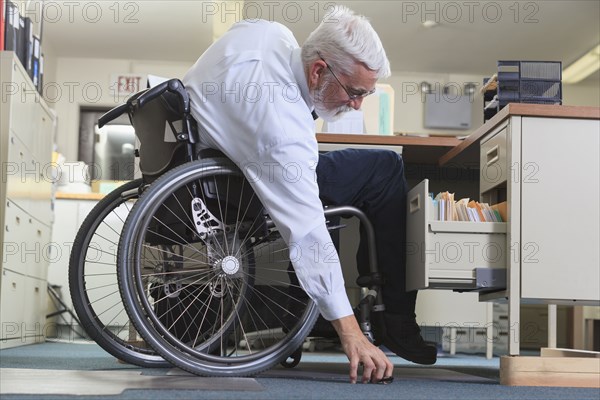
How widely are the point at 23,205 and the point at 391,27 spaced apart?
12.0 feet

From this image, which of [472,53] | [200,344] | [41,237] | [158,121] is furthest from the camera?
[472,53]

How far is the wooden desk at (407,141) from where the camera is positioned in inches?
88.7

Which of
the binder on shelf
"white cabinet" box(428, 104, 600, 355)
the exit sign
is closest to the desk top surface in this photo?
"white cabinet" box(428, 104, 600, 355)

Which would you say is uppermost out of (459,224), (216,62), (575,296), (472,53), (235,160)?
(472,53)

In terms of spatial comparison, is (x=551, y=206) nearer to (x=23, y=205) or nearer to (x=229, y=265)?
(x=229, y=265)

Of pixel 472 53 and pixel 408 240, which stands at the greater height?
pixel 472 53

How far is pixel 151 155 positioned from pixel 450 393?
0.75 metres

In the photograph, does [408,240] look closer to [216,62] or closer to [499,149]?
[499,149]

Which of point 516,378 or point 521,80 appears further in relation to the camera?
point 521,80

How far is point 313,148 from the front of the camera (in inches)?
62.6

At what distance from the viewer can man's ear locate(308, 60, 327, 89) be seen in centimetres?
173

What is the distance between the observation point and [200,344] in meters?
1.87

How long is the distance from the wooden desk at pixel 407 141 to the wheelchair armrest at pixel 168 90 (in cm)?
63

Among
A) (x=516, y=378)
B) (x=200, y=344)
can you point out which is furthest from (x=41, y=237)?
(x=516, y=378)
